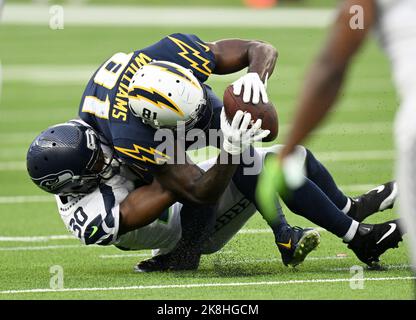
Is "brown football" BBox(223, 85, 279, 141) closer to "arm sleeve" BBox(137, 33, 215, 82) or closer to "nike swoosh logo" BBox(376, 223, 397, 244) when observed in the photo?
"arm sleeve" BBox(137, 33, 215, 82)

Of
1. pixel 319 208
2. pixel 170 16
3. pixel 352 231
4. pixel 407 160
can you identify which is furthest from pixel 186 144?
pixel 170 16

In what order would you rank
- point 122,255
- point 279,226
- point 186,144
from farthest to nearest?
point 122,255 < point 186,144 < point 279,226

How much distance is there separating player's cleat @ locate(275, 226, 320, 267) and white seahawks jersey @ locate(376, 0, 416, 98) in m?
2.30

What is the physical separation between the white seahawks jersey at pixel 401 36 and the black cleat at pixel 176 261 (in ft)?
9.33

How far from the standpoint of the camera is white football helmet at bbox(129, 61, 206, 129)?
5.48 m

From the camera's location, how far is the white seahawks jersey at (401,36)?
332 cm

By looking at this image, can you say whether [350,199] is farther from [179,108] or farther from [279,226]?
[179,108]

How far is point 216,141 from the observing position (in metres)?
5.93

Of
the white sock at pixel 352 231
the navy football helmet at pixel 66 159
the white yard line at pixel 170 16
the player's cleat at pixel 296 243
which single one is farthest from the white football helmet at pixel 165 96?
the white yard line at pixel 170 16

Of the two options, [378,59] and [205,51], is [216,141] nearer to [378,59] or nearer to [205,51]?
[205,51]

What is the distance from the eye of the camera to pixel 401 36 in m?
3.37

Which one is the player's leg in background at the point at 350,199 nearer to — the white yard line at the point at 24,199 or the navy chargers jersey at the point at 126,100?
the navy chargers jersey at the point at 126,100

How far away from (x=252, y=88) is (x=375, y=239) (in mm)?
1078

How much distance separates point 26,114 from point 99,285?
943cm
